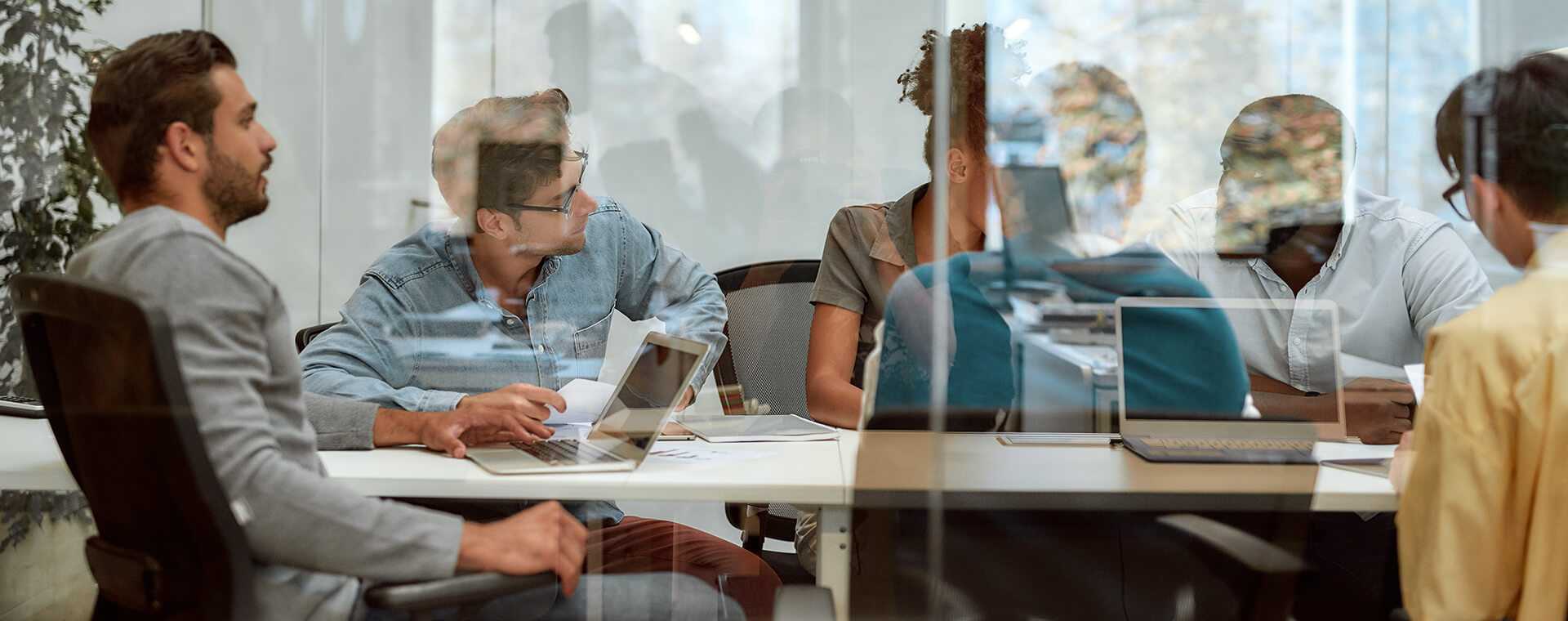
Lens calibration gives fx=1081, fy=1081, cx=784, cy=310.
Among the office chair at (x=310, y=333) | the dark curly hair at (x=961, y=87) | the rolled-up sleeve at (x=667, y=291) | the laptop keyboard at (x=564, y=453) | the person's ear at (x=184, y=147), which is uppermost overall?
the dark curly hair at (x=961, y=87)

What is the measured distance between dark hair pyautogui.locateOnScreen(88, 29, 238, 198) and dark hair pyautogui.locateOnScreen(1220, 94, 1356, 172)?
226 centimetres

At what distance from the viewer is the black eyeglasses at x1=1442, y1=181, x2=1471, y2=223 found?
202 centimetres

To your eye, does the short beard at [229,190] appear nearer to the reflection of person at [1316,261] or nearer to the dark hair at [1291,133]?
the reflection of person at [1316,261]

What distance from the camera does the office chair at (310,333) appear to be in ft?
6.45

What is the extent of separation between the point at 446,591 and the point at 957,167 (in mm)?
1533

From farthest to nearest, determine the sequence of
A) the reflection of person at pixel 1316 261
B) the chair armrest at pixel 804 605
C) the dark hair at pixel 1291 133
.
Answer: the dark hair at pixel 1291 133 → the reflection of person at pixel 1316 261 → the chair armrest at pixel 804 605

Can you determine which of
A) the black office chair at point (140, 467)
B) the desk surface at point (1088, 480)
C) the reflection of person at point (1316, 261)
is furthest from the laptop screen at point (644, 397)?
the reflection of person at point (1316, 261)

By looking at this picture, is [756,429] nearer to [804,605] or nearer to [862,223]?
[862,223]

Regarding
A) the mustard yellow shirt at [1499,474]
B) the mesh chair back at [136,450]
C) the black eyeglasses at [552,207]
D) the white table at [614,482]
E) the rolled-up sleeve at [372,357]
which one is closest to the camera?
the mesh chair back at [136,450]

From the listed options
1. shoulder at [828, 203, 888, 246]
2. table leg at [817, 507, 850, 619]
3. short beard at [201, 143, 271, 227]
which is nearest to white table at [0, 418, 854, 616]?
table leg at [817, 507, 850, 619]

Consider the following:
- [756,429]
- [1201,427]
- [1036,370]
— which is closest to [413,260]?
[756,429]

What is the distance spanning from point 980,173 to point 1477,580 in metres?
1.26

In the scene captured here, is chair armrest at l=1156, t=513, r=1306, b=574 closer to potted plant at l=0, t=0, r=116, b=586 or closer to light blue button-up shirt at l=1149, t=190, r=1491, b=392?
light blue button-up shirt at l=1149, t=190, r=1491, b=392

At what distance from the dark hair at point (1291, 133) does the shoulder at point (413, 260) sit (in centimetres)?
188
